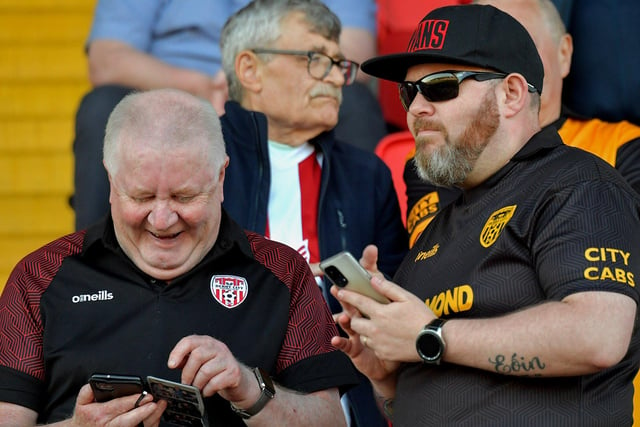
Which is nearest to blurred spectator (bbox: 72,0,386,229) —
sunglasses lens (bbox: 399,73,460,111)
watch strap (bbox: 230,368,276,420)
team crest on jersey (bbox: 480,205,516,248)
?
sunglasses lens (bbox: 399,73,460,111)

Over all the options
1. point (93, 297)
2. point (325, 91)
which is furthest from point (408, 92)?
point (325, 91)

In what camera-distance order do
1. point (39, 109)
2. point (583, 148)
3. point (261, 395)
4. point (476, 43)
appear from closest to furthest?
point (261, 395) → point (476, 43) → point (583, 148) → point (39, 109)

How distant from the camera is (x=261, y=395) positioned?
2.90 meters

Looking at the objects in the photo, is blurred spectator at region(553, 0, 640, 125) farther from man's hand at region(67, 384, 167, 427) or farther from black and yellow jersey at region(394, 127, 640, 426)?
man's hand at region(67, 384, 167, 427)

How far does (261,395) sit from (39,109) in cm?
391

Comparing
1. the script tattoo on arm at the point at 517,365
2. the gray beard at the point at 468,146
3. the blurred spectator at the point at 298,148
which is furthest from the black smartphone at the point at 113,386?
the blurred spectator at the point at 298,148

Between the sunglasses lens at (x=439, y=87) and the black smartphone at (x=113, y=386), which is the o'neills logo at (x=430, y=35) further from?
the black smartphone at (x=113, y=386)

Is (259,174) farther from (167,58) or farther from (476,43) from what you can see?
(476,43)

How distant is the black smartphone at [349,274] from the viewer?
271cm

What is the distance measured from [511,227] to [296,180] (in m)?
1.67

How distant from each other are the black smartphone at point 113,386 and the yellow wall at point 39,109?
3.56 metres

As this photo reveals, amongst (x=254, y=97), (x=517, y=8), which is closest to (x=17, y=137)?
(x=254, y=97)

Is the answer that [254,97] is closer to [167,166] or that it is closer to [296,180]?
[296,180]

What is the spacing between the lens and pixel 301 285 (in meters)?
3.25
